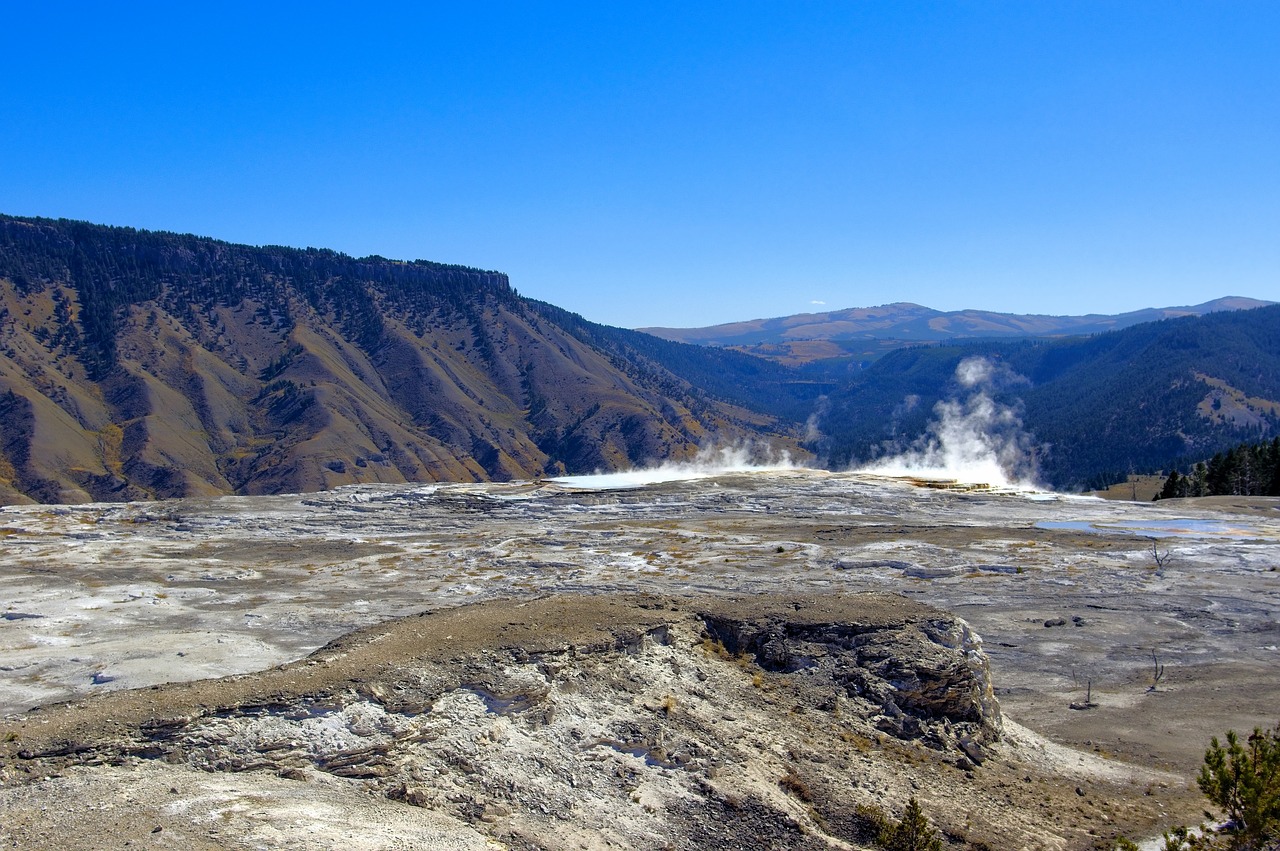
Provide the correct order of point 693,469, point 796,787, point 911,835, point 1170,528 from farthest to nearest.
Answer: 1. point 693,469
2. point 1170,528
3. point 796,787
4. point 911,835

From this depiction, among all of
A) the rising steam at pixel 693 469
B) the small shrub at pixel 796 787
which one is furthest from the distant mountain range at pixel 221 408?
the small shrub at pixel 796 787

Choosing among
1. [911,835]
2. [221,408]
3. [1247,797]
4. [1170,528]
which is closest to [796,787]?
[911,835]

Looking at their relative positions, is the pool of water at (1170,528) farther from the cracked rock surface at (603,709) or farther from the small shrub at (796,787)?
the small shrub at (796,787)

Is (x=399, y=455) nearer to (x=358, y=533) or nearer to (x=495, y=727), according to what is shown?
(x=358, y=533)

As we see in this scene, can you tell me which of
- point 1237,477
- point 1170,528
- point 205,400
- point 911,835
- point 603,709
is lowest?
point 911,835

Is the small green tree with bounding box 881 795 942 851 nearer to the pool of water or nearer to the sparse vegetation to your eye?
the sparse vegetation

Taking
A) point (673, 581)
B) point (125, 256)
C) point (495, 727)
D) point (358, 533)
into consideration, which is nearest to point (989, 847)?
point (495, 727)

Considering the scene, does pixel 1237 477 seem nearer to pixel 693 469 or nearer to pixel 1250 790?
pixel 693 469

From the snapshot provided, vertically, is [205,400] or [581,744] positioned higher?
[205,400]
